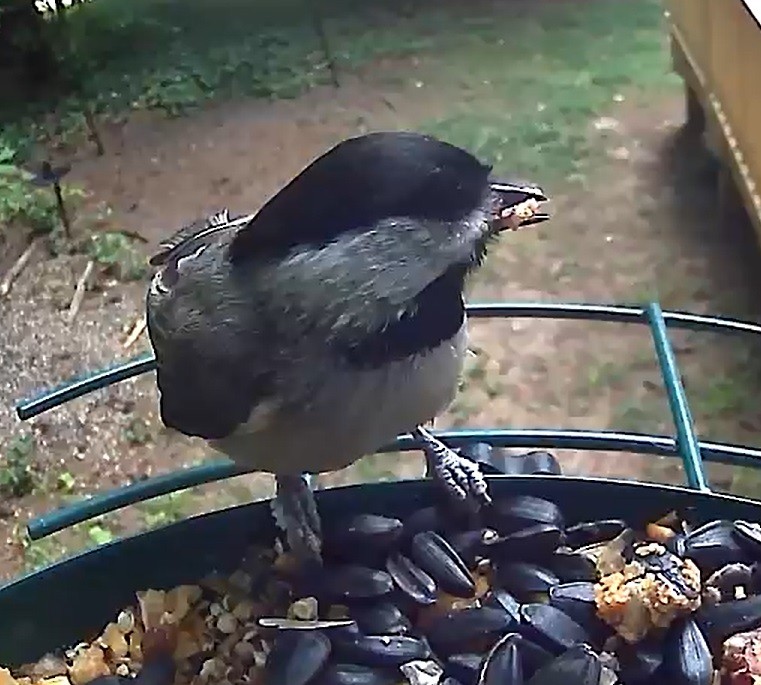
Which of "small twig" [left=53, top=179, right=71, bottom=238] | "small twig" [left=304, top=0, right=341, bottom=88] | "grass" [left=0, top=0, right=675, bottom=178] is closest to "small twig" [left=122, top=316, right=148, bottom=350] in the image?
"small twig" [left=53, top=179, right=71, bottom=238]

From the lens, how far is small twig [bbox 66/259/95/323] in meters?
2.83

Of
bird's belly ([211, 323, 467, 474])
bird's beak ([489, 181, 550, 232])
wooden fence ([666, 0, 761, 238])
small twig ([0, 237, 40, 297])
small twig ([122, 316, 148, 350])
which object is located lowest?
small twig ([122, 316, 148, 350])

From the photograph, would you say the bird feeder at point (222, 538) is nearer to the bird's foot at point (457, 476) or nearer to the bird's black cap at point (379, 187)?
the bird's foot at point (457, 476)

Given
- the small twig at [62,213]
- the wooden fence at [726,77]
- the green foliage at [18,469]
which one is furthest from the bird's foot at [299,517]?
the small twig at [62,213]

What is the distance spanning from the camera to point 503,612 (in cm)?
98

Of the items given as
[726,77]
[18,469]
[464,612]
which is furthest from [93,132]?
[464,612]

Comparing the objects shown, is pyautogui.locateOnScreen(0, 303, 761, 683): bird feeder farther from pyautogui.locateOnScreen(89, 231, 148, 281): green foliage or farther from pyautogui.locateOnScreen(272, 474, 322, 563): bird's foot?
pyautogui.locateOnScreen(89, 231, 148, 281): green foliage

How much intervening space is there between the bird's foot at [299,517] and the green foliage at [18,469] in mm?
1329

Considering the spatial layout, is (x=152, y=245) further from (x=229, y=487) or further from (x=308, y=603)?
(x=308, y=603)

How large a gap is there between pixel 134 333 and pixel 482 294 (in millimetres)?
741

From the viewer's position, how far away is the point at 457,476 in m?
1.08

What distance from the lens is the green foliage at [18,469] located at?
89.8 inches

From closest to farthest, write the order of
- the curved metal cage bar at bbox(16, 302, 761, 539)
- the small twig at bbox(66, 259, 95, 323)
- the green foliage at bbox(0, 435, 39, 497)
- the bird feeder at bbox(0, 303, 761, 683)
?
the bird feeder at bbox(0, 303, 761, 683), the curved metal cage bar at bbox(16, 302, 761, 539), the green foliage at bbox(0, 435, 39, 497), the small twig at bbox(66, 259, 95, 323)

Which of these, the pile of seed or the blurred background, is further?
the blurred background
